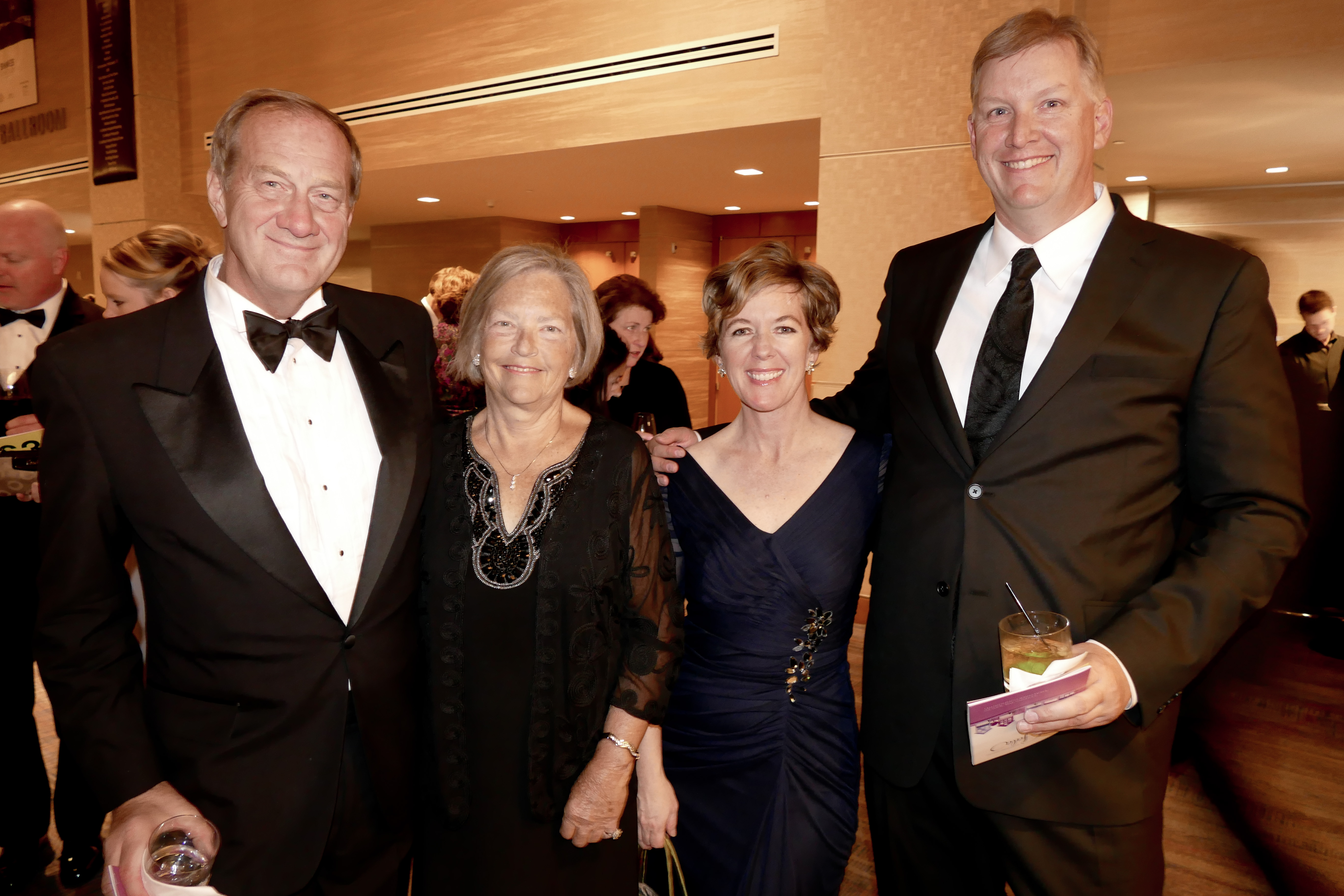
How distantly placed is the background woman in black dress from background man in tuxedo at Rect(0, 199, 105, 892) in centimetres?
235

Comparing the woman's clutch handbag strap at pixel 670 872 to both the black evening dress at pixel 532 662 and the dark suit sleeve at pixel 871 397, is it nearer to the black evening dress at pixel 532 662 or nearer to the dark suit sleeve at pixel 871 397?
the black evening dress at pixel 532 662

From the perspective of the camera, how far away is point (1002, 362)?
1521mm

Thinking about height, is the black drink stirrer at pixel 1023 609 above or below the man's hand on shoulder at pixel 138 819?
above

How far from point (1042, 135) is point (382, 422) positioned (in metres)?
1.38

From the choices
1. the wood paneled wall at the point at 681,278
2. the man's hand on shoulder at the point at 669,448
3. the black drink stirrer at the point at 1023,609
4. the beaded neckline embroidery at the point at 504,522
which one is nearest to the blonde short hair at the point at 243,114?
the beaded neckline embroidery at the point at 504,522

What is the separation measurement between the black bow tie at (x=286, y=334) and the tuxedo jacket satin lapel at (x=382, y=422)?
0.10m

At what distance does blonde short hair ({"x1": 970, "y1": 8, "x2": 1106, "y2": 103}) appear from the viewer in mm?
1526

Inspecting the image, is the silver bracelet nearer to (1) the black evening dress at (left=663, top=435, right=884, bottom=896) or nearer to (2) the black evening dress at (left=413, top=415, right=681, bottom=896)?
(2) the black evening dress at (left=413, top=415, right=681, bottom=896)

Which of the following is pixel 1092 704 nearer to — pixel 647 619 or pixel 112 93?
pixel 647 619

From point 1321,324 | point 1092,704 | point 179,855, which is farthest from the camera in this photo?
point 1321,324

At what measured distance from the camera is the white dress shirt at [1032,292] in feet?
4.98

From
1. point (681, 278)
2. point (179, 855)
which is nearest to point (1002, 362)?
point (179, 855)

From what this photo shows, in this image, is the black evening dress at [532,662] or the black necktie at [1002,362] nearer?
the black necktie at [1002,362]

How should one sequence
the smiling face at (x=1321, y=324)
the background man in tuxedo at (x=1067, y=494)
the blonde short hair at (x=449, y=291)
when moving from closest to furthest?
1. the background man in tuxedo at (x=1067, y=494)
2. the smiling face at (x=1321, y=324)
3. the blonde short hair at (x=449, y=291)
